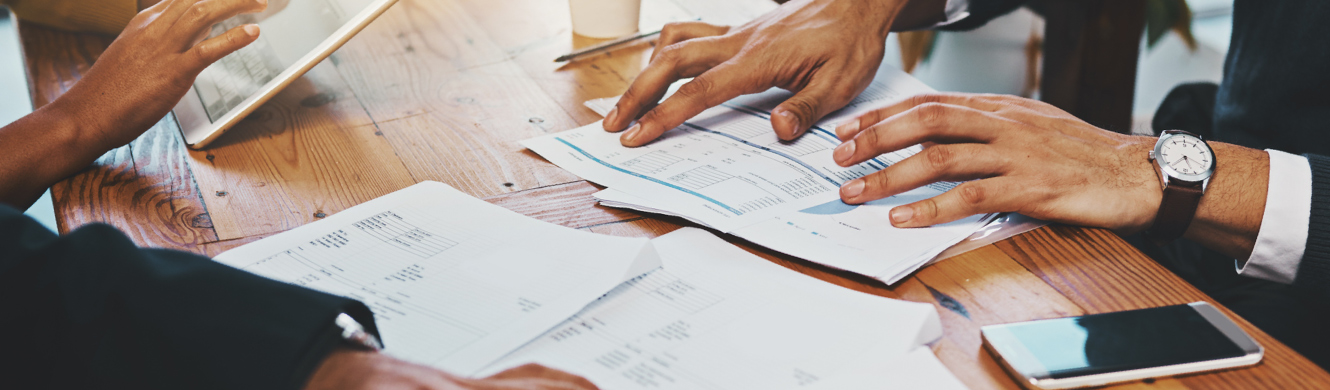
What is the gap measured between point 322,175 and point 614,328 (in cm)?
40

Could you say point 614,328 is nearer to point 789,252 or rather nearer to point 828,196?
point 789,252

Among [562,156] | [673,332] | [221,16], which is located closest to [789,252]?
[673,332]

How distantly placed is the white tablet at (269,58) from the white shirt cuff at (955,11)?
Result: 32.9 inches

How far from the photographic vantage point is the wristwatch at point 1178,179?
656 mm

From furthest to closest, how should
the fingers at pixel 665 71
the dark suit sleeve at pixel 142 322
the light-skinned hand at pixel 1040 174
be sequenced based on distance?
the fingers at pixel 665 71 → the light-skinned hand at pixel 1040 174 → the dark suit sleeve at pixel 142 322

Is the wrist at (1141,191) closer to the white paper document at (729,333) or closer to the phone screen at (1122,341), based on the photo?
the phone screen at (1122,341)

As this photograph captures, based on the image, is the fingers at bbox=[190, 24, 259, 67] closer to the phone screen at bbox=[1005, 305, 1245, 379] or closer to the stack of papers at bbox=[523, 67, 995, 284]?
the stack of papers at bbox=[523, 67, 995, 284]

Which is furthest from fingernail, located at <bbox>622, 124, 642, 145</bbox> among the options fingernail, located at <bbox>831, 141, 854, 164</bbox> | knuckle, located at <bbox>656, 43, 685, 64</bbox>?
fingernail, located at <bbox>831, 141, 854, 164</bbox>

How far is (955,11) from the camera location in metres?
1.21

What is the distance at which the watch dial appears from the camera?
0.66 metres

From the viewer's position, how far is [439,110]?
36.0 inches

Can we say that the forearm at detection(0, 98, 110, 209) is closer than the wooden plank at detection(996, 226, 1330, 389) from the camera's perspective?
No

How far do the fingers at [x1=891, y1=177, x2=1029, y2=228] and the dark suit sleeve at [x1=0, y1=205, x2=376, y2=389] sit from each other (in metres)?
0.43

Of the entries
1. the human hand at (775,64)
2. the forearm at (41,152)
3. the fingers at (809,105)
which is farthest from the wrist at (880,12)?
the forearm at (41,152)
